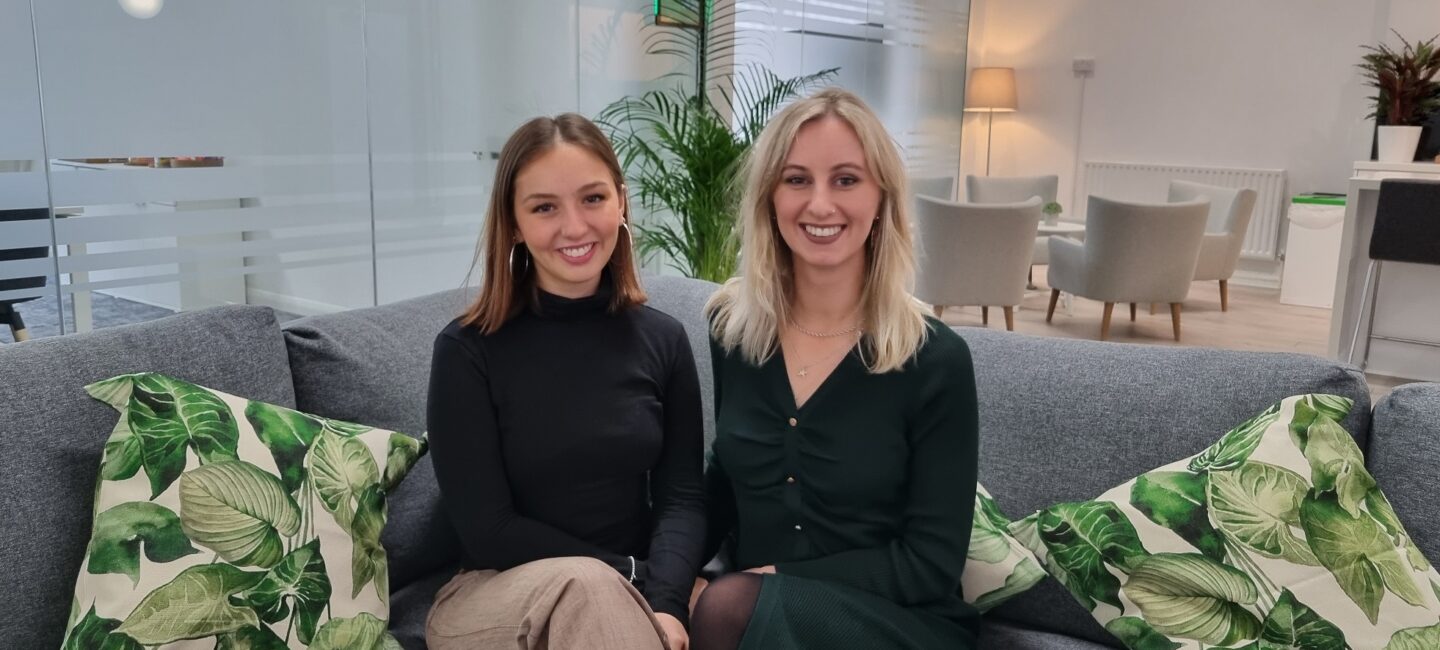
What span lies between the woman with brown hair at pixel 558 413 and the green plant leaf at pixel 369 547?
0.31 feet

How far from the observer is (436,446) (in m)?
1.45

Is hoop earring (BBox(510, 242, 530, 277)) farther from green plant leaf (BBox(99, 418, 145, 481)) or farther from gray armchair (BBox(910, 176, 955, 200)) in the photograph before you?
gray armchair (BBox(910, 176, 955, 200))

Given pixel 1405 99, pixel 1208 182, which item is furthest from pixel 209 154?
pixel 1208 182

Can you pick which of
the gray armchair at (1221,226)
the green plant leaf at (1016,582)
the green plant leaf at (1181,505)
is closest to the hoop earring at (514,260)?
the green plant leaf at (1016,582)

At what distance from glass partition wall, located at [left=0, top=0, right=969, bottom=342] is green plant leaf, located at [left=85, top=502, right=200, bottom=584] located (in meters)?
1.67

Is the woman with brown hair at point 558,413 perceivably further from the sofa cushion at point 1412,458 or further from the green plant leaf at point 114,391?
the sofa cushion at point 1412,458

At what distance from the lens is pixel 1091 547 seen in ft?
4.75

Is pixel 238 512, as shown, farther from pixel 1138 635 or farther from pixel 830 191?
pixel 1138 635

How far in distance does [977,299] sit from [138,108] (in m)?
3.91

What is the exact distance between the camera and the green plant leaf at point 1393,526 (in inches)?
52.7

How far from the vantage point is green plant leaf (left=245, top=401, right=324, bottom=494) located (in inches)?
55.9

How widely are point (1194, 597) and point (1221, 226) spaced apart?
5.70 metres

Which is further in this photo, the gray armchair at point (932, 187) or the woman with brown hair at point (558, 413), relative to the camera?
the gray armchair at point (932, 187)

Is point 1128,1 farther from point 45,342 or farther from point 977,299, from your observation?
point 45,342
